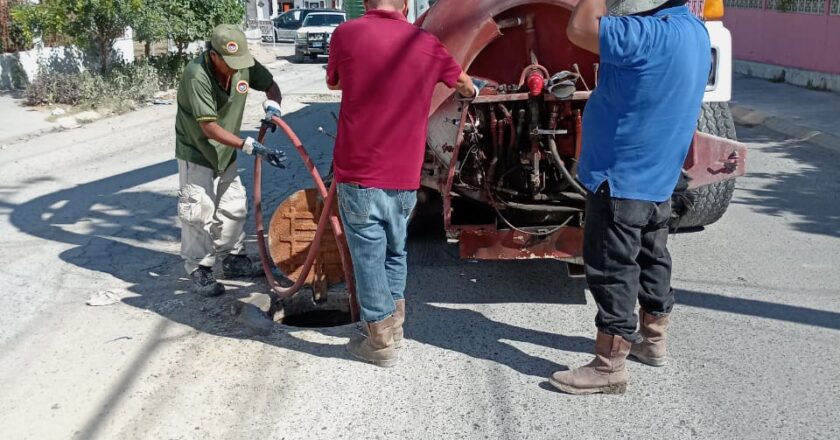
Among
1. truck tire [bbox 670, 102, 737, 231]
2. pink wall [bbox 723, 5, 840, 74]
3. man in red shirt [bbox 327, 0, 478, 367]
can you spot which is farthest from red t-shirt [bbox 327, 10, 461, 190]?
pink wall [bbox 723, 5, 840, 74]

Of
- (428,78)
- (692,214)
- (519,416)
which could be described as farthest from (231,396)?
(692,214)

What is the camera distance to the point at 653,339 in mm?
3879

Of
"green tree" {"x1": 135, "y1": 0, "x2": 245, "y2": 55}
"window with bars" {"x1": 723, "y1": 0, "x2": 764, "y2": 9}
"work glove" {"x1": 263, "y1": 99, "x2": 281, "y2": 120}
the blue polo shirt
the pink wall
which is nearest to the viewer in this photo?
the blue polo shirt

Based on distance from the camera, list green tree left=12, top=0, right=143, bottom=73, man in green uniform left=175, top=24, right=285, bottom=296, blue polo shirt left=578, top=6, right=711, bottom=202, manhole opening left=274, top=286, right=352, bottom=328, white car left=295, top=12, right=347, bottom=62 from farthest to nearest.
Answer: white car left=295, top=12, right=347, bottom=62 → green tree left=12, top=0, right=143, bottom=73 → manhole opening left=274, top=286, right=352, bottom=328 → man in green uniform left=175, top=24, right=285, bottom=296 → blue polo shirt left=578, top=6, right=711, bottom=202

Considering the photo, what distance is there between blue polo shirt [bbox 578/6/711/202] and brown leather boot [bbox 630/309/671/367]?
652 mm

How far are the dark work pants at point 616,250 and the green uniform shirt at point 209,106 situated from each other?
90.1 inches

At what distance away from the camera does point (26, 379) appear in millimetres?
3855

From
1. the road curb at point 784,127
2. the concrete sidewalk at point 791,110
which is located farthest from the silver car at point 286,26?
the road curb at point 784,127

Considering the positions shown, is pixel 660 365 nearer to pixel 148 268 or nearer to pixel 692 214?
pixel 692 214

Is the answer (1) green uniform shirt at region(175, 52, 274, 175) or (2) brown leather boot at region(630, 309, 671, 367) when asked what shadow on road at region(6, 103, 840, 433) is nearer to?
(2) brown leather boot at region(630, 309, 671, 367)

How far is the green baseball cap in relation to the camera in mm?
4516

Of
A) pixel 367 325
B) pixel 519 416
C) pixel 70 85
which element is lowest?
pixel 519 416

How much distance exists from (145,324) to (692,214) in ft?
12.6

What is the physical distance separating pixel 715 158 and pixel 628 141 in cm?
145
